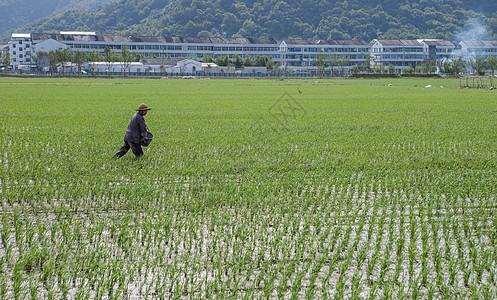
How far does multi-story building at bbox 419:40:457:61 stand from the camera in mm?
141000

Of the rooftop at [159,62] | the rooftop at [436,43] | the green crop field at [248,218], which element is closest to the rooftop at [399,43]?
the rooftop at [436,43]

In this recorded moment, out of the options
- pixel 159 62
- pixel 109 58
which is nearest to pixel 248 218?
pixel 109 58

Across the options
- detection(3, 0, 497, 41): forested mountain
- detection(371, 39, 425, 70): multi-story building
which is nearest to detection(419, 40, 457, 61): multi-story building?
detection(371, 39, 425, 70): multi-story building

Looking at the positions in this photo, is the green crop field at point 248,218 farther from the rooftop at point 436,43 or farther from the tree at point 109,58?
the rooftop at point 436,43

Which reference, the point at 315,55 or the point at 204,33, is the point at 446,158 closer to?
the point at 315,55

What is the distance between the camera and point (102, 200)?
27.0 feet

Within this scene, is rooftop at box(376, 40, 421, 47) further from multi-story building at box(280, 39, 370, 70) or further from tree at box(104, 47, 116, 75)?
tree at box(104, 47, 116, 75)

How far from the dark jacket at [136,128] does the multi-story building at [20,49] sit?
129890 mm

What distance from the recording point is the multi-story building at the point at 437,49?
463 feet

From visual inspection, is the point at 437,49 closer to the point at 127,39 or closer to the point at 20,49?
the point at 127,39

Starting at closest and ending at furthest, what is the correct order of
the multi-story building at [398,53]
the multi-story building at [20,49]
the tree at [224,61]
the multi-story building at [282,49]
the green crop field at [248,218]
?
the green crop field at [248,218]
the tree at [224,61]
the multi-story building at [20,49]
the multi-story building at [282,49]
the multi-story building at [398,53]

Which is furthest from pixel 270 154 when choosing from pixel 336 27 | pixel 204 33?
pixel 336 27

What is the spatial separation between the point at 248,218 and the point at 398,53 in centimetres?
14291

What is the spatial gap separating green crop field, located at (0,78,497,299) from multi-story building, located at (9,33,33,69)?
126 metres
